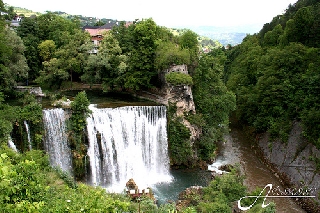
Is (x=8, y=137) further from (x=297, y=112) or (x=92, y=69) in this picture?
(x=297, y=112)

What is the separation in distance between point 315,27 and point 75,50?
72.3 feet

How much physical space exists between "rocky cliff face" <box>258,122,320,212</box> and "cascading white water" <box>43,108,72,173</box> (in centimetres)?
1516

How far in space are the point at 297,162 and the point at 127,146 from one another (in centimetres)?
1227

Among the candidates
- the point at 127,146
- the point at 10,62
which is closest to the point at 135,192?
the point at 127,146

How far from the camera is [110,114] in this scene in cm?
2123

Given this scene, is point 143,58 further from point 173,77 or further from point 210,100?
point 210,100

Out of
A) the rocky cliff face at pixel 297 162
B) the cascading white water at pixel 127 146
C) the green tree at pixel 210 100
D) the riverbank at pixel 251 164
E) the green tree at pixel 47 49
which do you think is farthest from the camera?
the green tree at pixel 47 49

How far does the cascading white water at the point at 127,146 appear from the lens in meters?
20.7

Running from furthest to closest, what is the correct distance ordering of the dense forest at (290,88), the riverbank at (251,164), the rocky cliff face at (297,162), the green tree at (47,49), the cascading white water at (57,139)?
the green tree at (47,49), the dense forest at (290,88), the rocky cliff face at (297,162), the riverbank at (251,164), the cascading white water at (57,139)

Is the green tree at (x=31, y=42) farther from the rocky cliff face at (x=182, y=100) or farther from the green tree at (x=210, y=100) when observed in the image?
the green tree at (x=210, y=100)

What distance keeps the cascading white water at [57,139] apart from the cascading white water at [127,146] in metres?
1.54

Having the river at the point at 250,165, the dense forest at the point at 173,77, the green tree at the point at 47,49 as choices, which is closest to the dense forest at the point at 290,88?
the dense forest at the point at 173,77

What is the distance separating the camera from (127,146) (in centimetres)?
2202

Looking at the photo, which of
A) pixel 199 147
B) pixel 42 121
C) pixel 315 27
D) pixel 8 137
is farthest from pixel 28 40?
pixel 315 27
